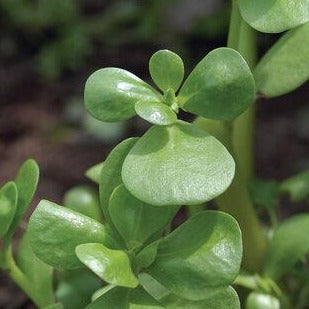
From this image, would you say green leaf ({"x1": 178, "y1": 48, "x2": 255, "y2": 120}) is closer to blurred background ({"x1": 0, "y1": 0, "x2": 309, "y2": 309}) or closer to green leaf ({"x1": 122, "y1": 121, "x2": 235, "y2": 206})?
green leaf ({"x1": 122, "y1": 121, "x2": 235, "y2": 206})

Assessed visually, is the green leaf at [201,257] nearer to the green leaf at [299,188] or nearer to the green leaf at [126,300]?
the green leaf at [126,300]

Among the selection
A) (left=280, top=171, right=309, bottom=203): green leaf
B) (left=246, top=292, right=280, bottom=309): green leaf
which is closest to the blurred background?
(left=280, top=171, right=309, bottom=203): green leaf

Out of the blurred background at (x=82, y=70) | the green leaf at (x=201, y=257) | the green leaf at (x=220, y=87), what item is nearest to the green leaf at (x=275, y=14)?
the green leaf at (x=220, y=87)

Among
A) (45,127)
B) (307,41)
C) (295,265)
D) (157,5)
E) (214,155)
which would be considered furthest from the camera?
(157,5)

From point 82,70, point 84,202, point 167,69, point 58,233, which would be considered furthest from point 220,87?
point 82,70

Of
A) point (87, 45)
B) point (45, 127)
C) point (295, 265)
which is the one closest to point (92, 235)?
point (295, 265)

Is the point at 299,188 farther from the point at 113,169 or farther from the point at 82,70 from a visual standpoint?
the point at 82,70

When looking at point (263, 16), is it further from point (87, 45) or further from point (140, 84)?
point (87, 45)
